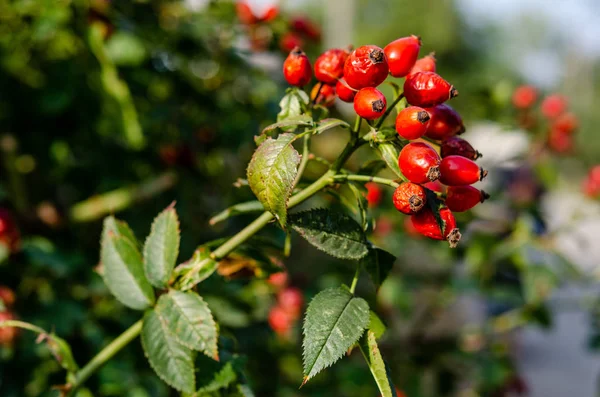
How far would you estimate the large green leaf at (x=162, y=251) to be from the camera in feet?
2.67

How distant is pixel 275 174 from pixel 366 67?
0.17m

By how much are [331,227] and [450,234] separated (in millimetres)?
138

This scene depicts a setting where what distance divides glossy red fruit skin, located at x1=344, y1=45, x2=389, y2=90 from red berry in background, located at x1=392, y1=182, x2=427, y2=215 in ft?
0.43

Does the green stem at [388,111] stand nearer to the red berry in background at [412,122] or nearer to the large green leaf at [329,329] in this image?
the red berry in background at [412,122]

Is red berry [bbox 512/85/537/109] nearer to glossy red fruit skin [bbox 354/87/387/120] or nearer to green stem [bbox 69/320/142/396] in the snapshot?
glossy red fruit skin [bbox 354/87/387/120]

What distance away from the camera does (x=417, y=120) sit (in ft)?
2.17

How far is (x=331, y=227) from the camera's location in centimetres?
70

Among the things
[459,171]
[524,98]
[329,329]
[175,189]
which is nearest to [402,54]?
[459,171]

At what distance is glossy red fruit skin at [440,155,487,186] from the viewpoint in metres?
0.69

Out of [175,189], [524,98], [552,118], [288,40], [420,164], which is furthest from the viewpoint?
[552,118]

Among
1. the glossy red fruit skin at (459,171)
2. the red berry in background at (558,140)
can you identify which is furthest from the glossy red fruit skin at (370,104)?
the red berry in background at (558,140)

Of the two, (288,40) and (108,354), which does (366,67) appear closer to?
(108,354)

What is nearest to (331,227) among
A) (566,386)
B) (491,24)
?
(566,386)

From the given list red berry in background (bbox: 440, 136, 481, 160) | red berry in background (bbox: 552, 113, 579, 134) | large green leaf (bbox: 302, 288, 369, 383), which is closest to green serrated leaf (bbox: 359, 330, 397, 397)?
large green leaf (bbox: 302, 288, 369, 383)
